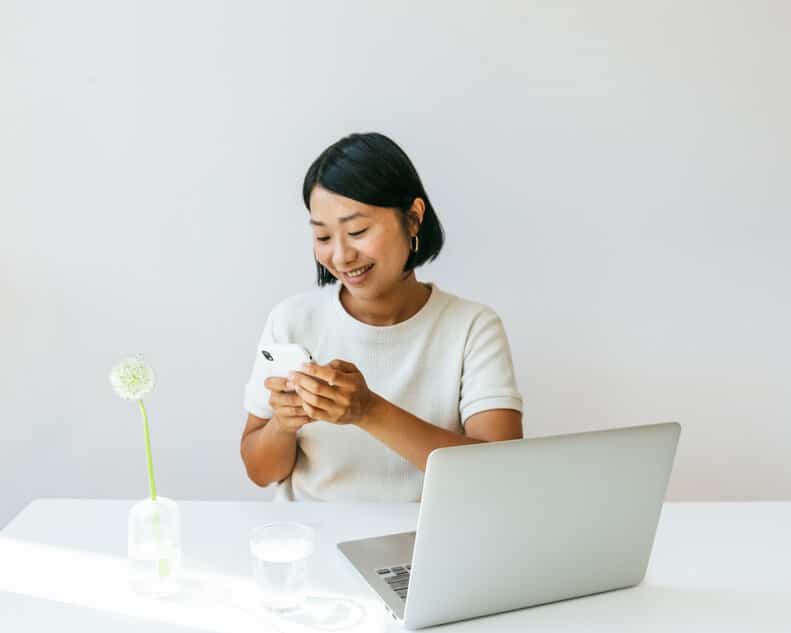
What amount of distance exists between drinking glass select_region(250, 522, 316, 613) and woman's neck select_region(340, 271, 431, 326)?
0.69m

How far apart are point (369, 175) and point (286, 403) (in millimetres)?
441

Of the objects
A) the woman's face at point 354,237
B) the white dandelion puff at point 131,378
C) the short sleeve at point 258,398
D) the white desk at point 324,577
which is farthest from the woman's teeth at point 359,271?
the white dandelion puff at point 131,378

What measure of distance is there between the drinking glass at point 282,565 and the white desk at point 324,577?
0.03 metres

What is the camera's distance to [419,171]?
7.03 ft

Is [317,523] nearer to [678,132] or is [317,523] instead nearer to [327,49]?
Answer: [327,49]

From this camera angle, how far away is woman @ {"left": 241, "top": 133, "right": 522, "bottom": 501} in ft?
5.10

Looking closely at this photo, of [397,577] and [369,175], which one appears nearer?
[397,577]

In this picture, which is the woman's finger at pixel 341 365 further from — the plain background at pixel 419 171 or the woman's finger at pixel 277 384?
the plain background at pixel 419 171

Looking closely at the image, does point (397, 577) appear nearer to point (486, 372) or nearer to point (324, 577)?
point (324, 577)

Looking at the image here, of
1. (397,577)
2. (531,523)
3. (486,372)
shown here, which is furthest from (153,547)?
(486,372)

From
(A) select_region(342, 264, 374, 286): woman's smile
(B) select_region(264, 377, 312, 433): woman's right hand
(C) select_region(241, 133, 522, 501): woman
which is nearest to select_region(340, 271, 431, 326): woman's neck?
(C) select_region(241, 133, 522, 501): woman

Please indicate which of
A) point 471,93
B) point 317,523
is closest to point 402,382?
point 317,523

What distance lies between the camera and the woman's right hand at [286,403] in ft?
4.61

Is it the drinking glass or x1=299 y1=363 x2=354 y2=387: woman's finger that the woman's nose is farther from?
the drinking glass
